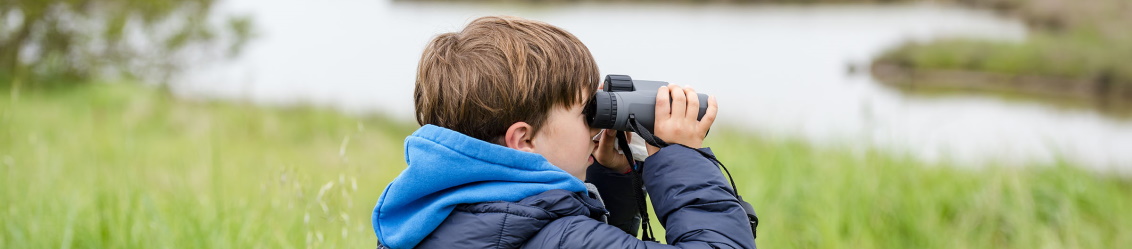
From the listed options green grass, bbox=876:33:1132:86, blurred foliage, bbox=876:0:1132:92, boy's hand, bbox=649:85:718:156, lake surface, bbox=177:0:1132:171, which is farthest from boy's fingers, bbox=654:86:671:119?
green grass, bbox=876:33:1132:86

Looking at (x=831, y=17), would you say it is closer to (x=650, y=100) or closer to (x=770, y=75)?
(x=770, y=75)

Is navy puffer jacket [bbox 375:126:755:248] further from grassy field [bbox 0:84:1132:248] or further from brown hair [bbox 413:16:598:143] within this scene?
grassy field [bbox 0:84:1132:248]

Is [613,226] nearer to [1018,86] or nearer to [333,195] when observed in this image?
[333,195]

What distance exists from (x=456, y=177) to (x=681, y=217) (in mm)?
315

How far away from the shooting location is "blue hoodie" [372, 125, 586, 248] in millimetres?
1225

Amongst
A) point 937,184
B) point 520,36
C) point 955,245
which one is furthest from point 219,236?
point 937,184

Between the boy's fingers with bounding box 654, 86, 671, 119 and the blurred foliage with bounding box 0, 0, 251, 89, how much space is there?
9564mm

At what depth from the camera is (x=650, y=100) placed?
131 cm

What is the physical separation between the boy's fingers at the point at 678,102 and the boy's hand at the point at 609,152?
179 mm

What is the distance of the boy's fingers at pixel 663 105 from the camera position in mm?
1293

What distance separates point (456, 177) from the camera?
4.05ft

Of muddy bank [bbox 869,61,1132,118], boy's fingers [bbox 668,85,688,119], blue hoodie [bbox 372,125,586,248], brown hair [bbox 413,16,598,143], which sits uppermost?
brown hair [bbox 413,16,598,143]

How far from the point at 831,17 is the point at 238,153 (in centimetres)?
2568

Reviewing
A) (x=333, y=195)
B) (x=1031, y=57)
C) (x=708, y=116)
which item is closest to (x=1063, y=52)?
(x=1031, y=57)
